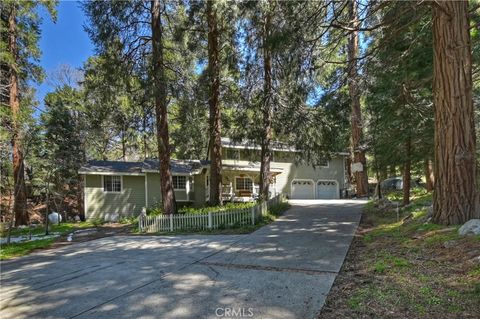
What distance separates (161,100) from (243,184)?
14.1 m

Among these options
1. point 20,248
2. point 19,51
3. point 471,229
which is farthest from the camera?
point 19,51

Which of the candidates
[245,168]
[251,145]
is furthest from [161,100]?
[245,168]

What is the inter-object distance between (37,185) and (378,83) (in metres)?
22.5

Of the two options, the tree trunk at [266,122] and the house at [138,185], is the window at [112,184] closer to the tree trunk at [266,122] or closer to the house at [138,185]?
the house at [138,185]

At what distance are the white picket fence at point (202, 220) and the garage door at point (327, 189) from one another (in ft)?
56.4

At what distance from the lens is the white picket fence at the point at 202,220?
1177 centimetres

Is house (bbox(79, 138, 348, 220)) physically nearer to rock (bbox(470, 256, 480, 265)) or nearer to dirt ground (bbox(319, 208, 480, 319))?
dirt ground (bbox(319, 208, 480, 319))

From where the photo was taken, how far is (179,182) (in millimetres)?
19938

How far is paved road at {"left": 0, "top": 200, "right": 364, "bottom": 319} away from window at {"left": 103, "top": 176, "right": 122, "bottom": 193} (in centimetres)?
1058

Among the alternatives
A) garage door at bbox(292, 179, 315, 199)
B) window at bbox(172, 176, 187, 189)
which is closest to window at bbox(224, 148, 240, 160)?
garage door at bbox(292, 179, 315, 199)

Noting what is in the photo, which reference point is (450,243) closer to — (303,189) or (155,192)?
(155,192)

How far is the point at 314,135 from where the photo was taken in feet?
48.7

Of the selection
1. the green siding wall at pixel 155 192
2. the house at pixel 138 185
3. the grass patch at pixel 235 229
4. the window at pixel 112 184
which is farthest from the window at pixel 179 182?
the grass patch at pixel 235 229

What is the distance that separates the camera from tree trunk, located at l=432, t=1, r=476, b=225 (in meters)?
6.64
